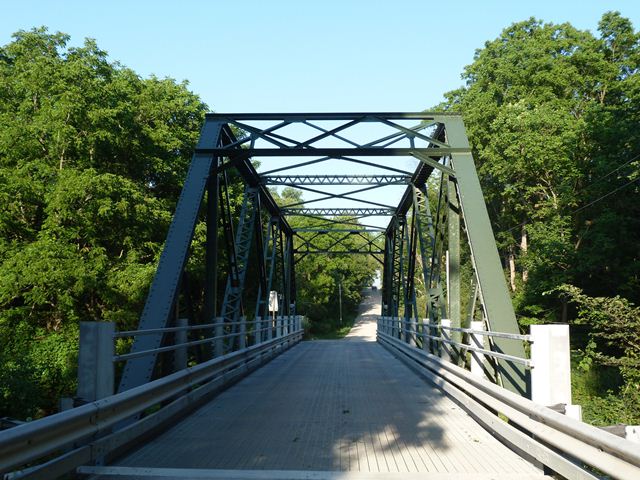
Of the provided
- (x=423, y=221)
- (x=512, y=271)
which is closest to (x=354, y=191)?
(x=423, y=221)

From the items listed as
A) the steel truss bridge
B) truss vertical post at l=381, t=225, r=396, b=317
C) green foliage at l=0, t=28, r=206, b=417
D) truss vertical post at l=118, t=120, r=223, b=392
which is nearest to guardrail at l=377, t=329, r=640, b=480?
the steel truss bridge

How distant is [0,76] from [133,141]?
5.62 metres

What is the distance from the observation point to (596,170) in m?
23.0

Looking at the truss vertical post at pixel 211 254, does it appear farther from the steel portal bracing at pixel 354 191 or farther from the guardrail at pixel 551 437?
the guardrail at pixel 551 437

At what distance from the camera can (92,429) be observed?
393 centimetres

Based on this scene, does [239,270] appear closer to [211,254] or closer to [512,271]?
[211,254]

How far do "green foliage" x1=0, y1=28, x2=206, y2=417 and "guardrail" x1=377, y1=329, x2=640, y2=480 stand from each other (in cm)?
1353

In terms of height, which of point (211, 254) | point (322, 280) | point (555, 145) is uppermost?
point (555, 145)

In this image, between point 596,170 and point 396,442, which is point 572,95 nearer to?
point 596,170

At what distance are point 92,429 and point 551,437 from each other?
123 inches

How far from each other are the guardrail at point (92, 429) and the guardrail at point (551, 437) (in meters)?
3.03

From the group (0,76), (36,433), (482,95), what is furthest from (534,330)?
(482,95)

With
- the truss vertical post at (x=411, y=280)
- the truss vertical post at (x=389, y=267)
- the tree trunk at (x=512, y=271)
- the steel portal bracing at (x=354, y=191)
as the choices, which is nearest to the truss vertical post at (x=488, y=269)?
the steel portal bracing at (x=354, y=191)

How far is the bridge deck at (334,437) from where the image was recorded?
432 cm
